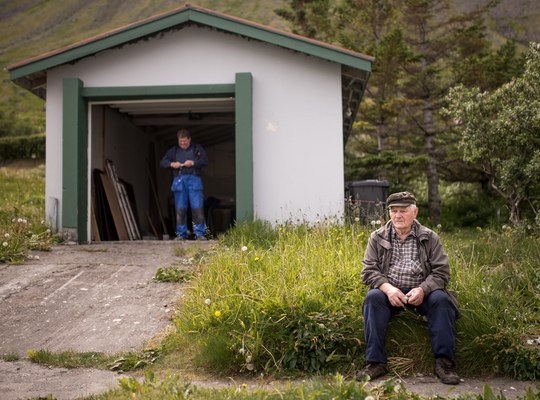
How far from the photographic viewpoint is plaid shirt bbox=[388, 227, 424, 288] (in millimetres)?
5461

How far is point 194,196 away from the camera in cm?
1163

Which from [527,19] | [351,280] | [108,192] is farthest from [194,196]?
[527,19]

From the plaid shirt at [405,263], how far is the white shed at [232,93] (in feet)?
15.7

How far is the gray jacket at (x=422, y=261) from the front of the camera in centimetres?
535

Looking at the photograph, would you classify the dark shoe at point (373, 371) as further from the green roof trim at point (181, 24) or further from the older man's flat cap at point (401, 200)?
the green roof trim at point (181, 24)

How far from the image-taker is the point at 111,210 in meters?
12.7

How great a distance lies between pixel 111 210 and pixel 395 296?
8.48 meters

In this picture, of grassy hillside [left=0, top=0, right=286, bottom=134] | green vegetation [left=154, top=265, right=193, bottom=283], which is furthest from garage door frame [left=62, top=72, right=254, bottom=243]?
grassy hillside [left=0, top=0, right=286, bottom=134]

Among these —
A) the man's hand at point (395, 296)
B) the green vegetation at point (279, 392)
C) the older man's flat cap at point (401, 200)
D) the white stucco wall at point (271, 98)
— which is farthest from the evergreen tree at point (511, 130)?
the green vegetation at point (279, 392)

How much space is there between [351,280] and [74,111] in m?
6.65

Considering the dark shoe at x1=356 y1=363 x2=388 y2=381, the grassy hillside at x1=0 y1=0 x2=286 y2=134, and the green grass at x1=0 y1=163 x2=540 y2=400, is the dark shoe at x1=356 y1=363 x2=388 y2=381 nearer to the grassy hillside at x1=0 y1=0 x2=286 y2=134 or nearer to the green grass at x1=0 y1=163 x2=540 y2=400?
the green grass at x1=0 y1=163 x2=540 y2=400

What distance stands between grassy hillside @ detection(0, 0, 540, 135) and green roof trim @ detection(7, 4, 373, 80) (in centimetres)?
4256

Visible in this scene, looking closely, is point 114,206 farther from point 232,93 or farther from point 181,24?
point 181,24

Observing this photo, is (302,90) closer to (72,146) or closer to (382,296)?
(72,146)
